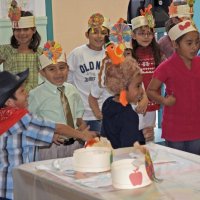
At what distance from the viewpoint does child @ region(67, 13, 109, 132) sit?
154 inches

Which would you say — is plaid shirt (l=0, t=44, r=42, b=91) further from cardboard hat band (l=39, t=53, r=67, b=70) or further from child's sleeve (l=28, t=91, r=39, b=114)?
child's sleeve (l=28, t=91, r=39, b=114)

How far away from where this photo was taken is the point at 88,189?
183 centimetres

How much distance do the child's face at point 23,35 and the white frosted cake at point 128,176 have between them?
2312 millimetres

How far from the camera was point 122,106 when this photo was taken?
100 inches

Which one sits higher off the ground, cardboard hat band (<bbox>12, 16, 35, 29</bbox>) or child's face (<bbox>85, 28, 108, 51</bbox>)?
cardboard hat band (<bbox>12, 16, 35, 29</bbox>)

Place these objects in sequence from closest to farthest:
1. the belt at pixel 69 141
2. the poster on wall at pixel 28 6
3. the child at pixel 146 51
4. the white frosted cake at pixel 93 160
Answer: the white frosted cake at pixel 93 160 → the belt at pixel 69 141 → the child at pixel 146 51 → the poster on wall at pixel 28 6

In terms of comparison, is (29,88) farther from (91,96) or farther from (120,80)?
(120,80)

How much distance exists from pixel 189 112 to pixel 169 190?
1.52 meters

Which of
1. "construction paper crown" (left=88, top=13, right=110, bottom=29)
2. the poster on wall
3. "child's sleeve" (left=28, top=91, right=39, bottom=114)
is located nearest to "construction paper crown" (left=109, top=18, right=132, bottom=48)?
"construction paper crown" (left=88, top=13, right=110, bottom=29)

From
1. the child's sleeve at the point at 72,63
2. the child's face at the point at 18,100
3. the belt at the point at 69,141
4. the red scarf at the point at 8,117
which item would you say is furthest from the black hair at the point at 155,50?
the red scarf at the point at 8,117

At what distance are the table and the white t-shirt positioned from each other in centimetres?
150

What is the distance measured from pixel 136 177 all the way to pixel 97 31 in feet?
7.69

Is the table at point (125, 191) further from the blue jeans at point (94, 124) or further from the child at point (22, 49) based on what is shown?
the child at point (22, 49)

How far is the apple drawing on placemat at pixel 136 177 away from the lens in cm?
180
